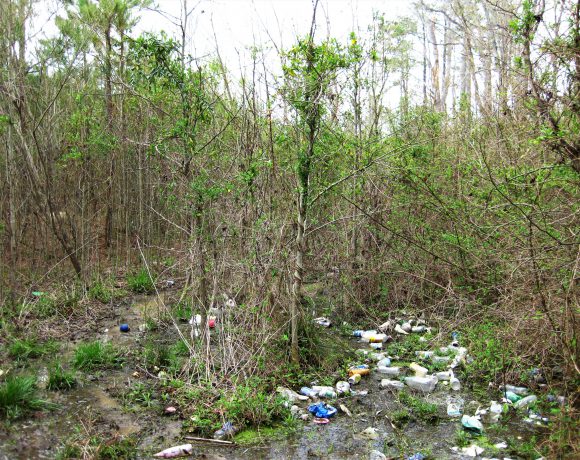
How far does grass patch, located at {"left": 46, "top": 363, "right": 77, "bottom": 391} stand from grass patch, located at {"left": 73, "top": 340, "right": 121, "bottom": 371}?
0.34 meters

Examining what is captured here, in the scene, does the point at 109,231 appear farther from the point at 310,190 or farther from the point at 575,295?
the point at 575,295

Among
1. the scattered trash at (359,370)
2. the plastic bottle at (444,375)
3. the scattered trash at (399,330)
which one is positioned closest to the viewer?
the plastic bottle at (444,375)

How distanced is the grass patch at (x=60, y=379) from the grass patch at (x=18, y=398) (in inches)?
14.3

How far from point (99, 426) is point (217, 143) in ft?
10.8

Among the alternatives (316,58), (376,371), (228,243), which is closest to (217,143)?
(228,243)

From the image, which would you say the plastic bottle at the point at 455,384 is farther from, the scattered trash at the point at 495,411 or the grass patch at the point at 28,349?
the grass patch at the point at 28,349

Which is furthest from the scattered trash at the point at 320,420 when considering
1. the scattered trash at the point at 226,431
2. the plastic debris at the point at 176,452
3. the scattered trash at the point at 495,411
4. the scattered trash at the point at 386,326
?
the scattered trash at the point at 386,326

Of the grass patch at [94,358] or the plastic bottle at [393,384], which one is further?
the grass patch at [94,358]

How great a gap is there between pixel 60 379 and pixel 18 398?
0.62 m

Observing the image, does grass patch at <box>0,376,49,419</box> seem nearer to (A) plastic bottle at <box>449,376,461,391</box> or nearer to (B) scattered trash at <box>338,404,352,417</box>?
(B) scattered trash at <box>338,404,352,417</box>

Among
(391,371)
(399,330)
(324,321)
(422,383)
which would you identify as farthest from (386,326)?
(422,383)

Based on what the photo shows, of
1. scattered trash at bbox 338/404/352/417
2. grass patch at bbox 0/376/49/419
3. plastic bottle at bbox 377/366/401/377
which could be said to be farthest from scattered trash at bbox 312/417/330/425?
grass patch at bbox 0/376/49/419

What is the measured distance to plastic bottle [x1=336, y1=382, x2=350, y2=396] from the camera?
4.63 metres

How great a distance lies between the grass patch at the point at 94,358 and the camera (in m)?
5.09
